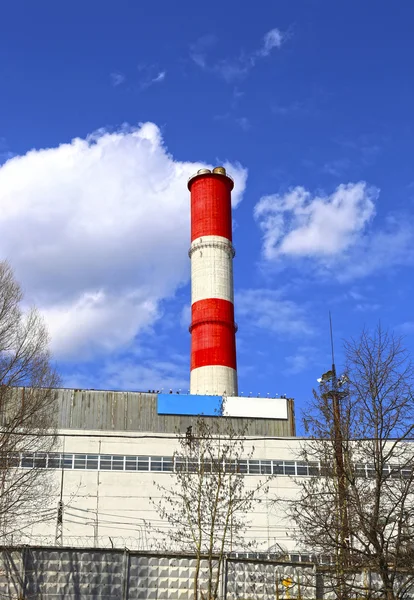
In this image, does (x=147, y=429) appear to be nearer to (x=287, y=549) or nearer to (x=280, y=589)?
(x=287, y=549)

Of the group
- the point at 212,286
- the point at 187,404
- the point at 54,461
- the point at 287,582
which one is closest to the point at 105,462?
the point at 54,461

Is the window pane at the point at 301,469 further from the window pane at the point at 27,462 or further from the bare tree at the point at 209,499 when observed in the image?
the window pane at the point at 27,462

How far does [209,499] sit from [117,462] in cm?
1307

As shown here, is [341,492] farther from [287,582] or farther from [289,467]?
[289,467]

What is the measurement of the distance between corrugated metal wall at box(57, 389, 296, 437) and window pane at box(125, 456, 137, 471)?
2.96m

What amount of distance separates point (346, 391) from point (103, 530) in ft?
61.9

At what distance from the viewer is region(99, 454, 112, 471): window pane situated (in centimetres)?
3172

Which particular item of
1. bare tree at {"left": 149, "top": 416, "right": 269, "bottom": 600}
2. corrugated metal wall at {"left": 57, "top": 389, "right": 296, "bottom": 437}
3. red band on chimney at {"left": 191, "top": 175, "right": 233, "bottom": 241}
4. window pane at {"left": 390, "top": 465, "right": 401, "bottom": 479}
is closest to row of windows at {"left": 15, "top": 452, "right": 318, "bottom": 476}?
bare tree at {"left": 149, "top": 416, "right": 269, "bottom": 600}

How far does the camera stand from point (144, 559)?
15.7m

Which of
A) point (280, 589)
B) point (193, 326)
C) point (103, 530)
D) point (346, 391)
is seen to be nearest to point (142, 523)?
point (103, 530)

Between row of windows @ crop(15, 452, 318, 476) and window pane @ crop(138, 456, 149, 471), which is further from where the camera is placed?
window pane @ crop(138, 456, 149, 471)

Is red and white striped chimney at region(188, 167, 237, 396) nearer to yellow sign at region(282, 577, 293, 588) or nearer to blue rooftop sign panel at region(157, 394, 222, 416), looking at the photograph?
blue rooftop sign panel at region(157, 394, 222, 416)

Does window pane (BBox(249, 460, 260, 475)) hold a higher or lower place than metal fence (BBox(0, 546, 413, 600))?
higher

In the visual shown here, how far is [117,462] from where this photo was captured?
3192 cm
